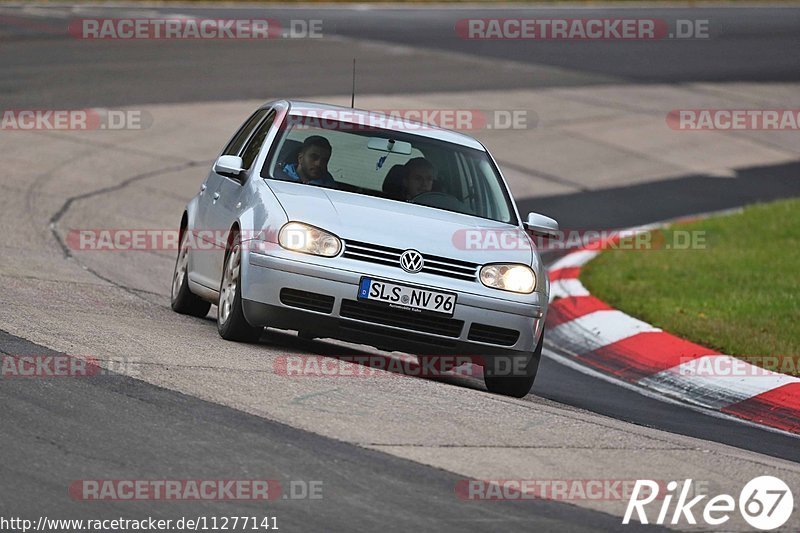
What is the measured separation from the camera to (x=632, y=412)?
9062 mm

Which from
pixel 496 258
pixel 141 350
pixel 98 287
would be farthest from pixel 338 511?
pixel 98 287

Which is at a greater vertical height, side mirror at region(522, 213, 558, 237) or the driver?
the driver

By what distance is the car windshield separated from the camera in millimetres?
9195

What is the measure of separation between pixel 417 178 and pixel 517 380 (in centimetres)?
143

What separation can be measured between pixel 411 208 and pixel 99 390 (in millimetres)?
2622

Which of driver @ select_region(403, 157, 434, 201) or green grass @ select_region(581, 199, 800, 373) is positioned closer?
driver @ select_region(403, 157, 434, 201)

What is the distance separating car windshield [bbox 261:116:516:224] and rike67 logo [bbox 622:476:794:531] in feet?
10.6

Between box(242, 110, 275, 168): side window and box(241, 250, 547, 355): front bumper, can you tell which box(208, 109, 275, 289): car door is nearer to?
box(242, 110, 275, 168): side window

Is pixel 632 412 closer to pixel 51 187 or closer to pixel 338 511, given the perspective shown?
pixel 338 511

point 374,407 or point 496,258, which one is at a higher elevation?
point 496,258

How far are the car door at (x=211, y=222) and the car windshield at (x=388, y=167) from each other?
1.93 ft

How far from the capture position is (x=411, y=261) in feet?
26.9

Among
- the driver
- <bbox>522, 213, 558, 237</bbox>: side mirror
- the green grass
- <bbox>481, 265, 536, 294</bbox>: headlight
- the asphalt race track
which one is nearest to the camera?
the asphalt race track

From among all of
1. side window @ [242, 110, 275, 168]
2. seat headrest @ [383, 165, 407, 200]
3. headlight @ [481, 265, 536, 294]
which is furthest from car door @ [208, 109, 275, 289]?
headlight @ [481, 265, 536, 294]
